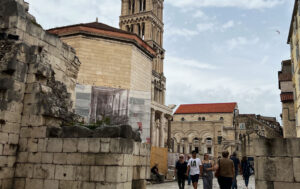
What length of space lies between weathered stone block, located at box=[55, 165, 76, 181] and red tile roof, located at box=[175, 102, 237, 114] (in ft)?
211

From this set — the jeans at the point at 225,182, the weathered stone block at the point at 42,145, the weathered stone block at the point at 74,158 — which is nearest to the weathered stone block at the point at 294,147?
the jeans at the point at 225,182

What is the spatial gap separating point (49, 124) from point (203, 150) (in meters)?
51.9

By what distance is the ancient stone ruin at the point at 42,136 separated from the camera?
21.0 feet

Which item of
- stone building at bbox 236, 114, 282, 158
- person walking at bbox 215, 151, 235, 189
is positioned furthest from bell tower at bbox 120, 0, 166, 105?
person walking at bbox 215, 151, 235, 189

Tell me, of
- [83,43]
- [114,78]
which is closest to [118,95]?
[114,78]

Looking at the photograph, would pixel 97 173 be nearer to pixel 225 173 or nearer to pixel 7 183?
pixel 7 183

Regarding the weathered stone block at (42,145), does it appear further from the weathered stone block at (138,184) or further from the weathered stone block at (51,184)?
the weathered stone block at (138,184)

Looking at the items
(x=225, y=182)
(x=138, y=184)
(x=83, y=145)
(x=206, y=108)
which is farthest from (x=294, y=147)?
(x=206, y=108)

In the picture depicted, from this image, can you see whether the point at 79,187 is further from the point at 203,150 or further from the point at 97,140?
the point at 203,150

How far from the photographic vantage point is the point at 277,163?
6836 millimetres

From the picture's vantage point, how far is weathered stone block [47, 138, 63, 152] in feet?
22.6

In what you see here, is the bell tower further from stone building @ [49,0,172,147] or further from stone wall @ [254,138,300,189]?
stone wall @ [254,138,300,189]

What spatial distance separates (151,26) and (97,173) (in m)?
62.6

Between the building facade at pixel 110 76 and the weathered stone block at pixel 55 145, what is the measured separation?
13732 millimetres
